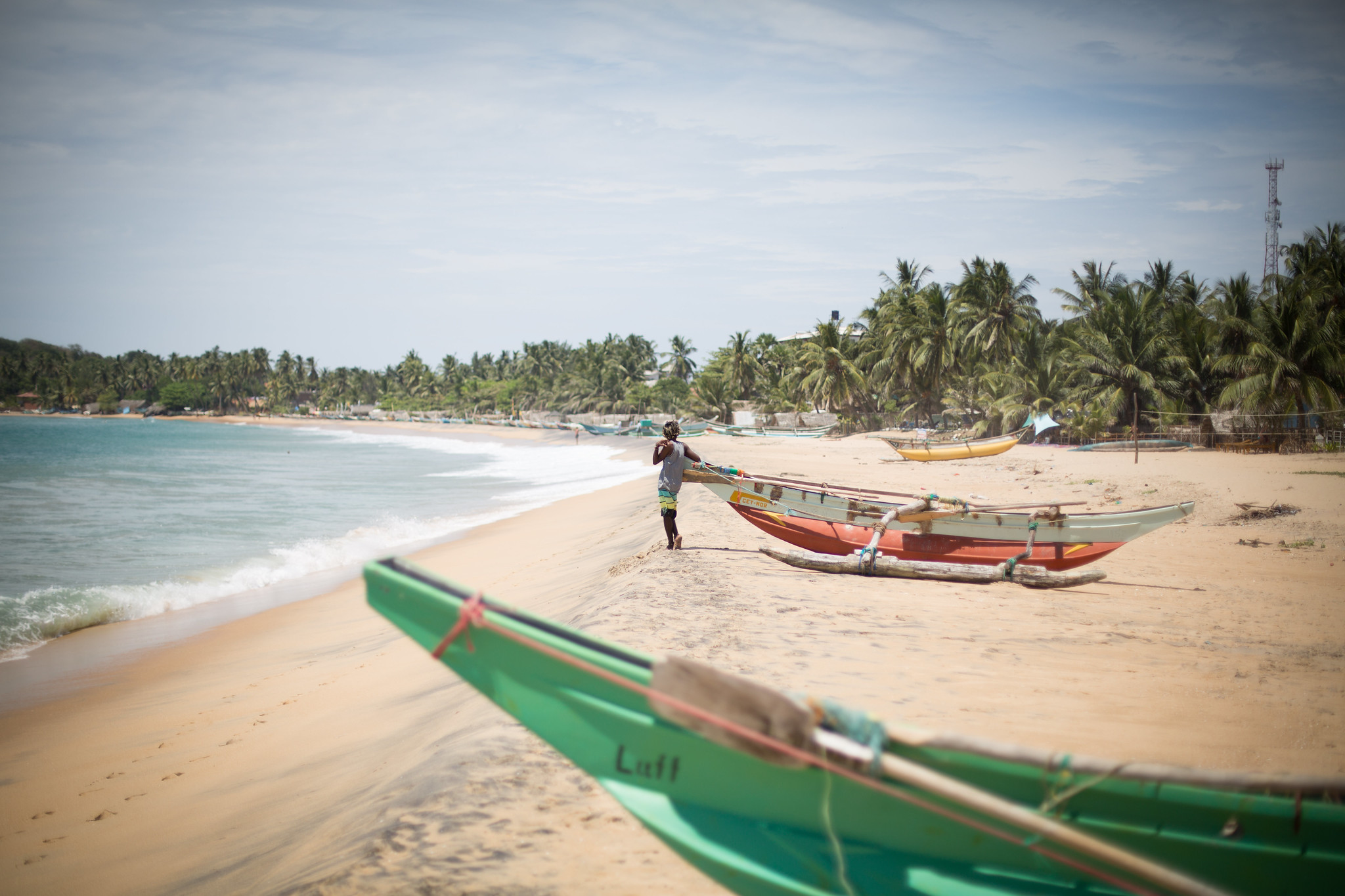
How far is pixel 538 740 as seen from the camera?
4383 millimetres

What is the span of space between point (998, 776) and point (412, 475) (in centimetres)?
3274

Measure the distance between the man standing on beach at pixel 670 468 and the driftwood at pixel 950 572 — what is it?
177 centimetres

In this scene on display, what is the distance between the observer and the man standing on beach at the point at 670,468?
30.6ft

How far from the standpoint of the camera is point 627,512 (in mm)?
17562

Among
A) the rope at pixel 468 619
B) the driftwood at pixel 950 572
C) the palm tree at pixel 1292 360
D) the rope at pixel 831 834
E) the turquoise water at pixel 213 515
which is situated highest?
the palm tree at pixel 1292 360

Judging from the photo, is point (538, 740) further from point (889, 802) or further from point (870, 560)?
point (870, 560)

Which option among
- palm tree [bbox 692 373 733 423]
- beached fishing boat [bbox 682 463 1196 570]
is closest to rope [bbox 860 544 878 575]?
beached fishing boat [bbox 682 463 1196 570]

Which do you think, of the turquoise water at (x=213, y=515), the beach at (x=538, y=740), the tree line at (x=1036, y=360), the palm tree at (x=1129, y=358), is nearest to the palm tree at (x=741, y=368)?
the tree line at (x=1036, y=360)

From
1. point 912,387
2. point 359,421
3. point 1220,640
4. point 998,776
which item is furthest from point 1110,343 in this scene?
point 359,421

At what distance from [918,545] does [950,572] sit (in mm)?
708

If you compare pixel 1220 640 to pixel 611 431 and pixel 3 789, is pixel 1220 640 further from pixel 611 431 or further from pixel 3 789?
pixel 611 431

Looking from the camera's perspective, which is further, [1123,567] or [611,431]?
[611,431]

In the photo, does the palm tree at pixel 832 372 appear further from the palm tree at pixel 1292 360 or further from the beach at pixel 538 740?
the beach at pixel 538 740

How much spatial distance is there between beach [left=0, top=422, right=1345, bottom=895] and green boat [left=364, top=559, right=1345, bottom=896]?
74 cm
